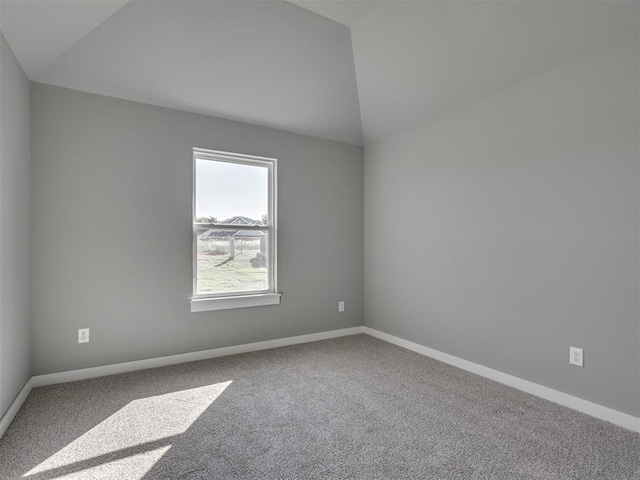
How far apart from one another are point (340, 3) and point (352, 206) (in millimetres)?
2248

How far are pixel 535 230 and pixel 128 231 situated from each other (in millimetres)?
3303

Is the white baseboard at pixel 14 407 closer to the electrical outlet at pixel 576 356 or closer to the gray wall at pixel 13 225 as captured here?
the gray wall at pixel 13 225

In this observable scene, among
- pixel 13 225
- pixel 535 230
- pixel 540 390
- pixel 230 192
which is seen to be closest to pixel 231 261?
pixel 230 192

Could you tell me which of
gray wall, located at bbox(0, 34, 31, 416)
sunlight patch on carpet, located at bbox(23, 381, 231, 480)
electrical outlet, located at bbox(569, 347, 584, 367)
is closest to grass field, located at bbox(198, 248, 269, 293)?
sunlight patch on carpet, located at bbox(23, 381, 231, 480)

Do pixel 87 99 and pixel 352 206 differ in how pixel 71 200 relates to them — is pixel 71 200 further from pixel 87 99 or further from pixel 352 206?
pixel 352 206

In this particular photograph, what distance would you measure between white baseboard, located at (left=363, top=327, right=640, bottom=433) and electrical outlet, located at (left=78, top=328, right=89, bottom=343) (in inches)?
117

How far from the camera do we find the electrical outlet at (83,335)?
9.53 ft

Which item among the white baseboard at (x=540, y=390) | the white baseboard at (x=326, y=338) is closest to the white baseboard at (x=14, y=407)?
the white baseboard at (x=326, y=338)

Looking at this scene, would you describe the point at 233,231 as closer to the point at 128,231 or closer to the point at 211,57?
the point at 128,231

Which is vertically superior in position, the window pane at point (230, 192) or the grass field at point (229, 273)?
the window pane at point (230, 192)

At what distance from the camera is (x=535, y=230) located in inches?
105

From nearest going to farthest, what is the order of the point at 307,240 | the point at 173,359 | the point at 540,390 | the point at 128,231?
the point at 540,390 → the point at 128,231 → the point at 173,359 → the point at 307,240

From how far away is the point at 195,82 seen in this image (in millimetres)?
3055

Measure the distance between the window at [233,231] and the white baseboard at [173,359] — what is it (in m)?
0.44
